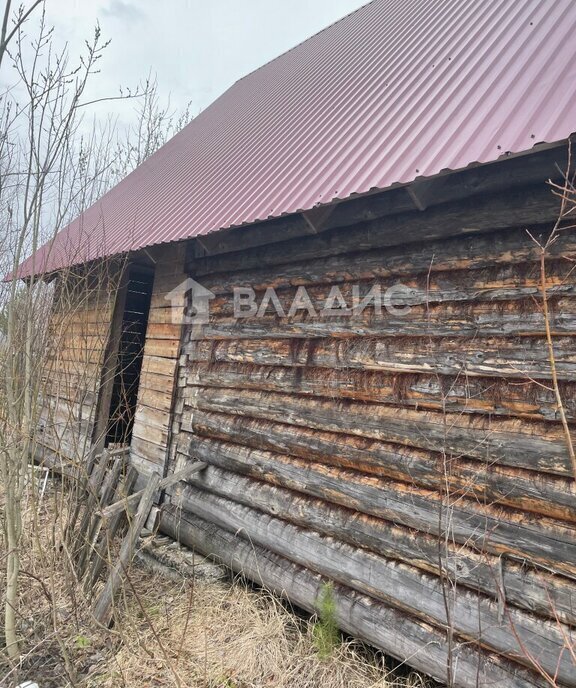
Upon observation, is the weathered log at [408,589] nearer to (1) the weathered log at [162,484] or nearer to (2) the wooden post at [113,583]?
(1) the weathered log at [162,484]

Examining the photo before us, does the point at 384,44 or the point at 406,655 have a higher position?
the point at 384,44

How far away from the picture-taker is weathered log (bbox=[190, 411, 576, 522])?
2154mm

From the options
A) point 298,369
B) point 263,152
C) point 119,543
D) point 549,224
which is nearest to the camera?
point 549,224

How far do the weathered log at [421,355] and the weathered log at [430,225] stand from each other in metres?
0.66

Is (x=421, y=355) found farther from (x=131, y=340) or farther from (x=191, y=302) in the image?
(x=131, y=340)

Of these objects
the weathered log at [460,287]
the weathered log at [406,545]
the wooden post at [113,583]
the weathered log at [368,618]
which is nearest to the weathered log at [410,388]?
the weathered log at [460,287]

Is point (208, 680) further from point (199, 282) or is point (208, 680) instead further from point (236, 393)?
point (199, 282)

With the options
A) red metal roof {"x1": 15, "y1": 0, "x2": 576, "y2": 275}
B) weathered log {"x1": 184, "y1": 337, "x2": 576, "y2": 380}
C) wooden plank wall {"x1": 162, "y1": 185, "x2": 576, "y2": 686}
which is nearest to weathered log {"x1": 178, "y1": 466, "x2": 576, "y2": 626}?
wooden plank wall {"x1": 162, "y1": 185, "x2": 576, "y2": 686}

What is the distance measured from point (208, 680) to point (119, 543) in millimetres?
1815

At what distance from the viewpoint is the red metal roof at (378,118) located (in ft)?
7.82

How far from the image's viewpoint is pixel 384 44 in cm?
487

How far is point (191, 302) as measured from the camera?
4.57 m

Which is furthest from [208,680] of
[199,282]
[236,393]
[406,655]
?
[199,282]

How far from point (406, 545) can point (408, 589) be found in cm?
24
